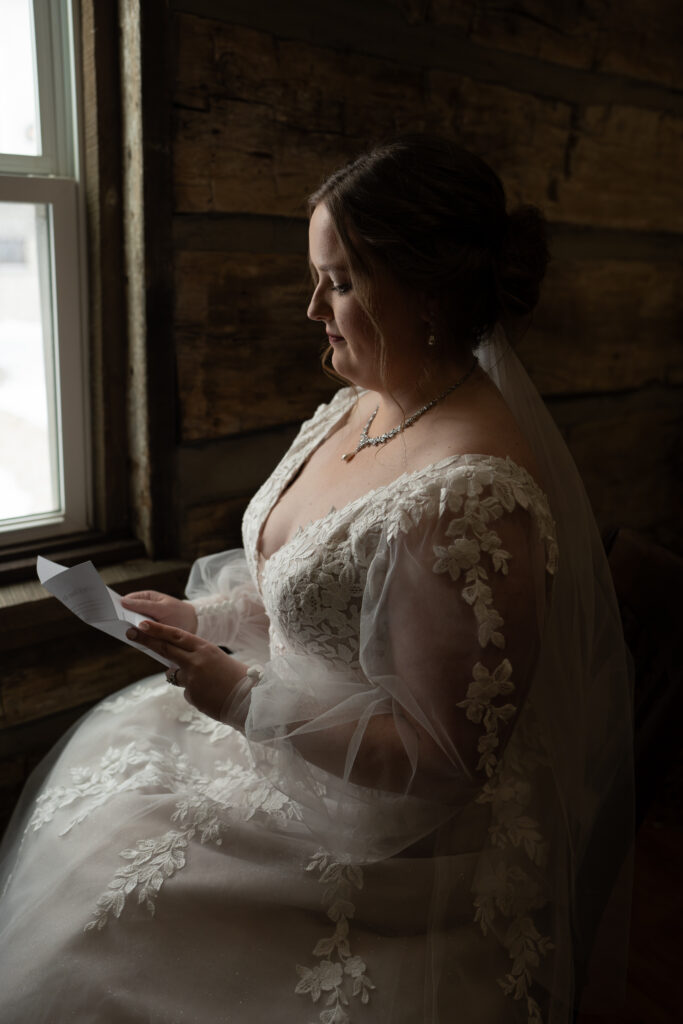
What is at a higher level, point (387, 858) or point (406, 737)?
point (406, 737)

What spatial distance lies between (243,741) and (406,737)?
432 millimetres

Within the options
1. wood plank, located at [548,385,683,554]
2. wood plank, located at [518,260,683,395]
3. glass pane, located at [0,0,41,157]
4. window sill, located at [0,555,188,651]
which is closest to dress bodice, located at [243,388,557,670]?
window sill, located at [0,555,188,651]

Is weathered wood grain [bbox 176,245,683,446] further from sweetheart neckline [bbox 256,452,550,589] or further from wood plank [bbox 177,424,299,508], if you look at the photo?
sweetheart neckline [bbox 256,452,550,589]

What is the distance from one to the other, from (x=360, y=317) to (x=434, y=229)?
0.56ft

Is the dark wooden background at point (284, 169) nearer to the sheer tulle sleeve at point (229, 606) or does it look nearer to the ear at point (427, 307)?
the sheer tulle sleeve at point (229, 606)

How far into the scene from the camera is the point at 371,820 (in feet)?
3.60

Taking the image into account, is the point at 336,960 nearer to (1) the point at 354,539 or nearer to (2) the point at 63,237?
(1) the point at 354,539

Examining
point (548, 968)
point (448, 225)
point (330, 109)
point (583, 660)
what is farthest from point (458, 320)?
point (548, 968)

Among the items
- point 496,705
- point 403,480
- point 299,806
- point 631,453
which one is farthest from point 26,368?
point 631,453

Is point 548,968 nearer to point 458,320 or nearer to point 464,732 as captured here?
point 464,732

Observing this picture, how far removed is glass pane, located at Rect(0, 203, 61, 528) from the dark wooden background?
0.46 feet

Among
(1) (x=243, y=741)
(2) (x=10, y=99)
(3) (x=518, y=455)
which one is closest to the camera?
(3) (x=518, y=455)

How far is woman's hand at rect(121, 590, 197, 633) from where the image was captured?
4.55ft

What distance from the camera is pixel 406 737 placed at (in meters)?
1.06
